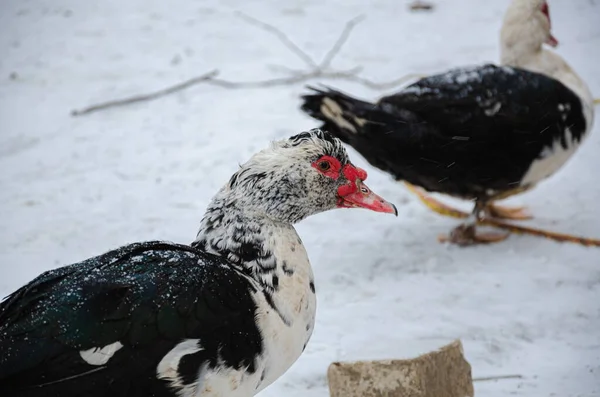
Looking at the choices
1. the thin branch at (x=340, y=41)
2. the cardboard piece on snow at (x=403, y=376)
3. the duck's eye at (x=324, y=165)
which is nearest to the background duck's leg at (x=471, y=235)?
the cardboard piece on snow at (x=403, y=376)

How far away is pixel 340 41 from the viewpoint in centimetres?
757

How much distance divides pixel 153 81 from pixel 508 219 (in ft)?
11.2

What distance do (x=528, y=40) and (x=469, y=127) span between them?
1.01 m

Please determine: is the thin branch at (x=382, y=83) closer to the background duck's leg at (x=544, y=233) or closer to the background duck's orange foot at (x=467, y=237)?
the background duck's leg at (x=544, y=233)

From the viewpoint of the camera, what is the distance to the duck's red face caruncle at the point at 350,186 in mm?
2812

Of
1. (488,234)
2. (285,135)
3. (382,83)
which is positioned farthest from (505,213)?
(382,83)

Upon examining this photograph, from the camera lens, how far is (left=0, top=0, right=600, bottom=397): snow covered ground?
3.77m

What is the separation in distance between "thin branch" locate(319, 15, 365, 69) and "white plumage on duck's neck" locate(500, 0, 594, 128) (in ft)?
7.53

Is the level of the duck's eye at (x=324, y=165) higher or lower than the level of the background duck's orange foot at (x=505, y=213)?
higher

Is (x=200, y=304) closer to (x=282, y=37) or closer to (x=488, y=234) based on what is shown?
(x=488, y=234)

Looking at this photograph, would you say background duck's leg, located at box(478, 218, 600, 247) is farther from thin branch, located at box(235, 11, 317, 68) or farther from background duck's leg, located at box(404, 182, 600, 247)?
thin branch, located at box(235, 11, 317, 68)

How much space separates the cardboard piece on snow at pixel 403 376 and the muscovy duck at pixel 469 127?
1.68 meters

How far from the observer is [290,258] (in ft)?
8.77

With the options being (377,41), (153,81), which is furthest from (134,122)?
(377,41)
